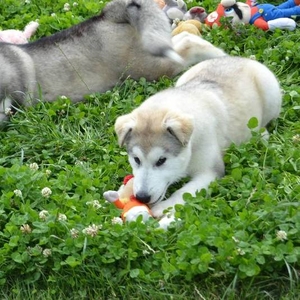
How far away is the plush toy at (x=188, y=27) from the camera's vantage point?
283 inches

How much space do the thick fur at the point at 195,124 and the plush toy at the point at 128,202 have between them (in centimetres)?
7

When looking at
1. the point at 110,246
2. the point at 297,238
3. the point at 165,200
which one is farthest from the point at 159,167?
the point at 297,238

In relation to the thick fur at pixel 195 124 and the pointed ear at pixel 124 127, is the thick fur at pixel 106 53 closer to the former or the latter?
the thick fur at pixel 195 124

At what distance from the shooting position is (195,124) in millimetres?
5027

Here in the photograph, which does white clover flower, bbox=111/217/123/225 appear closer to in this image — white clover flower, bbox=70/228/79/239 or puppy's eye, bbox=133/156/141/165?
white clover flower, bbox=70/228/79/239

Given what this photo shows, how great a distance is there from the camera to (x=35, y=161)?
5.50 meters

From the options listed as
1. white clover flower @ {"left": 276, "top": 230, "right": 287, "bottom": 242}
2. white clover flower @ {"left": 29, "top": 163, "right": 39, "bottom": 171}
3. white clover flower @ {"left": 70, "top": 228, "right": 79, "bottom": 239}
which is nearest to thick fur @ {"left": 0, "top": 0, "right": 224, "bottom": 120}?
white clover flower @ {"left": 29, "top": 163, "right": 39, "bottom": 171}

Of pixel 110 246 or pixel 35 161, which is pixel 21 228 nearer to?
pixel 110 246

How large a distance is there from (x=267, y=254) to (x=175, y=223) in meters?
0.64

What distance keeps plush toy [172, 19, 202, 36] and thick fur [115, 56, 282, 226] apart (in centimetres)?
125

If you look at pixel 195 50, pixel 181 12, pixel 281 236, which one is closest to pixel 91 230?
pixel 281 236

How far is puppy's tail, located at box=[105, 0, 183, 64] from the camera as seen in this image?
259 inches

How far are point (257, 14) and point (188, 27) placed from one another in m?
Answer: 0.72

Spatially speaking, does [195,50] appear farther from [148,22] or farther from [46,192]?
[46,192]
